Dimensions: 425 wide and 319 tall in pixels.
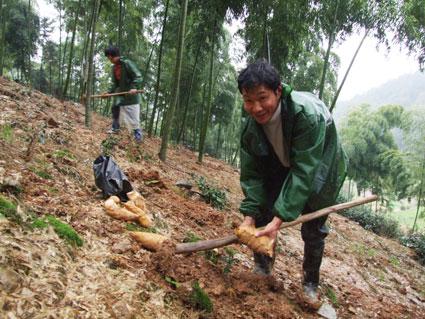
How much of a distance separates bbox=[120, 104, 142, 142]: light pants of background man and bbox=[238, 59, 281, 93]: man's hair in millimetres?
4939

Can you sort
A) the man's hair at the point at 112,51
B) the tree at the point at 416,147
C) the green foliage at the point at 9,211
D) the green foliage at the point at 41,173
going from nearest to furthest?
the green foliage at the point at 9,211, the green foliage at the point at 41,173, the man's hair at the point at 112,51, the tree at the point at 416,147

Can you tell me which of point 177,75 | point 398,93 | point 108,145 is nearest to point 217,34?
point 177,75

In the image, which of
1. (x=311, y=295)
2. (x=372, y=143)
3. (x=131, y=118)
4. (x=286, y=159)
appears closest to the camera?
(x=286, y=159)

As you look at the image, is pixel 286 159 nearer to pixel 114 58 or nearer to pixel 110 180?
pixel 110 180

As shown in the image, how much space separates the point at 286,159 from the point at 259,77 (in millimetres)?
703

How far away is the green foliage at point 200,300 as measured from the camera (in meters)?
2.20

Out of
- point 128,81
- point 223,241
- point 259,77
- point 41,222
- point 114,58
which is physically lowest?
Result: point 223,241

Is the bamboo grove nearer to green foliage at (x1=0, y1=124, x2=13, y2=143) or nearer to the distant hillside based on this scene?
green foliage at (x1=0, y1=124, x2=13, y2=143)

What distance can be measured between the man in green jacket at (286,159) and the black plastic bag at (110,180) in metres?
1.24

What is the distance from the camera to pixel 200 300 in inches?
87.5

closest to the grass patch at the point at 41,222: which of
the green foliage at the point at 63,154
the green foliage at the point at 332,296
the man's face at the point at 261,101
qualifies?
the man's face at the point at 261,101

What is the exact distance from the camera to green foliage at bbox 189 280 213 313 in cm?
220

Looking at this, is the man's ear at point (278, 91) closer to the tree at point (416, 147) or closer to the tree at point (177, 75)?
the tree at point (177, 75)

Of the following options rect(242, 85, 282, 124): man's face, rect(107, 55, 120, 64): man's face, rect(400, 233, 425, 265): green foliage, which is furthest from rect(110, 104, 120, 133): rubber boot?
rect(400, 233, 425, 265): green foliage
